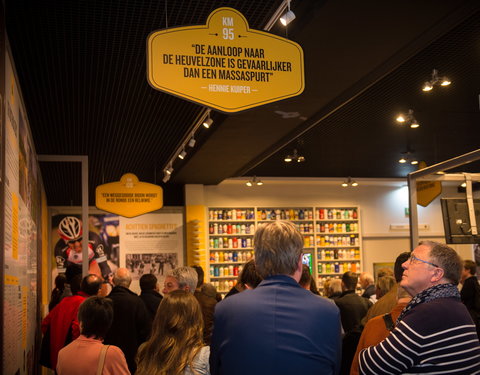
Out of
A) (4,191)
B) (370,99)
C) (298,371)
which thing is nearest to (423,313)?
(298,371)

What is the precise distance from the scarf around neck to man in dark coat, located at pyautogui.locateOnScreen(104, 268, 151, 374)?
307cm

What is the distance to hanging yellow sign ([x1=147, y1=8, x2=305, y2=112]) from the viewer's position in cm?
342

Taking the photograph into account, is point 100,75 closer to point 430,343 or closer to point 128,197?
point 128,197

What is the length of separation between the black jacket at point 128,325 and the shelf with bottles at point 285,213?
792cm

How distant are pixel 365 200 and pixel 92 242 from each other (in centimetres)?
618

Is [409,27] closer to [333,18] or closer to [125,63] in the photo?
[333,18]

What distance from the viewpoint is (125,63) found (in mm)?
5559

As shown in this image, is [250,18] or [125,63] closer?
[250,18]

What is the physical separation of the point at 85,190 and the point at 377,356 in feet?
17.2

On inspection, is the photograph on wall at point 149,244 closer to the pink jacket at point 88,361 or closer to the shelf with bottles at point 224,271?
the shelf with bottles at point 224,271

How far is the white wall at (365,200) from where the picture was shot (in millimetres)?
12969

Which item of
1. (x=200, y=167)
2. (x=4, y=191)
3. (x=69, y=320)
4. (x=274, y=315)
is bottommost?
(x=69, y=320)

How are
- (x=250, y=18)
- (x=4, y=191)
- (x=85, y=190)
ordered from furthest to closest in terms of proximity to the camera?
(x=85, y=190) → (x=250, y=18) → (x=4, y=191)

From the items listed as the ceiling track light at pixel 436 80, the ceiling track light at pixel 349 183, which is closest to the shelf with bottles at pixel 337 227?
the ceiling track light at pixel 349 183
